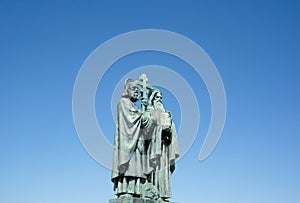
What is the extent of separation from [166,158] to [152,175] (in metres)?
0.93

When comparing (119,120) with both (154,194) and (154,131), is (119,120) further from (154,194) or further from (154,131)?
(154,194)

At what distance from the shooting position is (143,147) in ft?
45.5

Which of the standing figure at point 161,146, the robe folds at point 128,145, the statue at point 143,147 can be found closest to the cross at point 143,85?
the statue at point 143,147

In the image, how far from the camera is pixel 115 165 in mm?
13211

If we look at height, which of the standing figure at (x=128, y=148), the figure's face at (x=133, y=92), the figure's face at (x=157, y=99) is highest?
the figure's face at (x=157, y=99)

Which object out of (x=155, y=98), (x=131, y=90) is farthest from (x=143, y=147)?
(x=155, y=98)

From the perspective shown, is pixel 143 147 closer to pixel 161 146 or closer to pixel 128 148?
pixel 128 148

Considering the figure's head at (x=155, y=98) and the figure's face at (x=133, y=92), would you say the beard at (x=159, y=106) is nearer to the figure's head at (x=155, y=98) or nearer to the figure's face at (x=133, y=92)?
the figure's head at (x=155, y=98)

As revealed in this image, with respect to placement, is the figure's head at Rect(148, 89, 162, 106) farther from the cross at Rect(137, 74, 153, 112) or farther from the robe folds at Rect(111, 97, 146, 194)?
the robe folds at Rect(111, 97, 146, 194)

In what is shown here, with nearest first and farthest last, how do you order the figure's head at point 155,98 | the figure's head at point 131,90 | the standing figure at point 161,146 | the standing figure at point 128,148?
the standing figure at point 128,148 < the standing figure at point 161,146 < the figure's head at point 131,90 < the figure's head at point 155,98

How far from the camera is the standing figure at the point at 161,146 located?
46.0 ft

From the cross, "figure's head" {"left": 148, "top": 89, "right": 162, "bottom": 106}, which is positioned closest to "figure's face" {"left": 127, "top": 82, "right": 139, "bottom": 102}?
the cross

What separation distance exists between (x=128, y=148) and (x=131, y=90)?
206cm

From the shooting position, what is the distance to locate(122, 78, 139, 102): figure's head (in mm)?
14164
